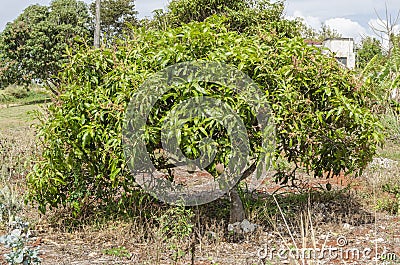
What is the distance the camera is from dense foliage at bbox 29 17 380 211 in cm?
366

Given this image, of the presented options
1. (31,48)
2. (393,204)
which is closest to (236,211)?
(393,204)

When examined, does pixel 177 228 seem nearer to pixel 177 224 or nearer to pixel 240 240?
pixel 177 224

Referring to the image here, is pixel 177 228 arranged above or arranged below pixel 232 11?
below

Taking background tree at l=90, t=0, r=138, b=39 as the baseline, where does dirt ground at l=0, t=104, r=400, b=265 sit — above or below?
below

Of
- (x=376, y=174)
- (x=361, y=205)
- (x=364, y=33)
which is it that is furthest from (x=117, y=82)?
(x=364, y=33)

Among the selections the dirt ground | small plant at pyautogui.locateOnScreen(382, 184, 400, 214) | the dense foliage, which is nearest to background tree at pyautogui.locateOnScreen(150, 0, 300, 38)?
small plant at pyautogui.locateOnScreen(382, 184, 400, 214)

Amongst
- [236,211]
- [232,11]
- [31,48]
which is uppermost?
[31,48]

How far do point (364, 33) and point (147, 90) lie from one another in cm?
475

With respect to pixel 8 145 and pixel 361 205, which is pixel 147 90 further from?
pixel 8 145

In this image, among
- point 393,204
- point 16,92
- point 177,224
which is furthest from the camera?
point 16,92

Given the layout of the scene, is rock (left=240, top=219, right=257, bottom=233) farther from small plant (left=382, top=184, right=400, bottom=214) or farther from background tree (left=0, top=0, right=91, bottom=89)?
background tree (left=0, top=0, right=91, bottom=89)

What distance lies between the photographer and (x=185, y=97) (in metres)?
3.51

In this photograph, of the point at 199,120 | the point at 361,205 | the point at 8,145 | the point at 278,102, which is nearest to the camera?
the point at 199,120

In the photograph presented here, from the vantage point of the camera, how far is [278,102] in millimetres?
3723
